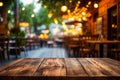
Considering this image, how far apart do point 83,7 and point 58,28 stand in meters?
19.4

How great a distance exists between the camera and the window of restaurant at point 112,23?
9300 mm

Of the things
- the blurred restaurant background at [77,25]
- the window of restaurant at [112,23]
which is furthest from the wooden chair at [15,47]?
the window of restaurant at [112,23]

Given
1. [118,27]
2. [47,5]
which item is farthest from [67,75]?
[47,5]

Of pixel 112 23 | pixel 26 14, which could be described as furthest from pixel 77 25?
pixel 26 14

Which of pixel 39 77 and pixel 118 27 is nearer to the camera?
pixel 39 77

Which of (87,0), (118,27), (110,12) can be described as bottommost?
(118,27)

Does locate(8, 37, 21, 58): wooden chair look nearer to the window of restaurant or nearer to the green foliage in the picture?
the window of restaurant

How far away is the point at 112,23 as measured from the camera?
977cm

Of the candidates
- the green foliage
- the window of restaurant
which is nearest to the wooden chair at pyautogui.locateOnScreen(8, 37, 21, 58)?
the window of restaurant

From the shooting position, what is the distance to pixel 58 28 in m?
33.7

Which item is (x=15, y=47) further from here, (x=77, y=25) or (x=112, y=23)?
(x=77, y=25)

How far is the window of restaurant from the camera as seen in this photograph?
930 centimetres

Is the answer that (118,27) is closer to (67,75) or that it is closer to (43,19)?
(67,75)

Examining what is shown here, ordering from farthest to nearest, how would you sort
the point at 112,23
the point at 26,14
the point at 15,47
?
1. the point at 26,14
2. the point at 15,47
3. the point at 112,23
